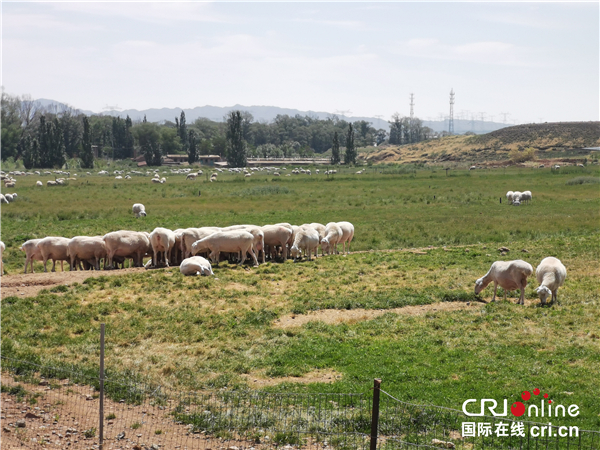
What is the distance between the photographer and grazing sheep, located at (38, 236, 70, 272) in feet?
78.2

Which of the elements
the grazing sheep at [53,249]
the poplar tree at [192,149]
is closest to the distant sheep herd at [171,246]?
the grazing sheep at [53,249]

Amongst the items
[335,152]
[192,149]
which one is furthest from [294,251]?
[192,149]

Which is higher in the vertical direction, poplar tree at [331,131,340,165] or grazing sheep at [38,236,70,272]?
poplar tree at [331,131,340,165]

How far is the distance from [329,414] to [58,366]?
633 centimetres

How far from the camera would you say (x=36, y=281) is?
67.0 feet

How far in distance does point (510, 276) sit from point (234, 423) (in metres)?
11.1

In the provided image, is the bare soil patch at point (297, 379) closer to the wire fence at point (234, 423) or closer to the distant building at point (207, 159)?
the wire fence at point (234, 423)

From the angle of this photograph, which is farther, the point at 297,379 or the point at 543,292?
the point at 543,292

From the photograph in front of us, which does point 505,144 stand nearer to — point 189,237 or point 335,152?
point 335,152

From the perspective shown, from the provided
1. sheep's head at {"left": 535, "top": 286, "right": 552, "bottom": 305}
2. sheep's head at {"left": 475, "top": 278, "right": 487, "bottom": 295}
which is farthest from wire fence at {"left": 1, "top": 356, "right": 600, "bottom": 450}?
sheep's head at {"left": 475, "top": 278, "right": 487, "bottom": 295}

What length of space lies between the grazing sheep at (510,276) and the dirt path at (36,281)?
13.4 metres

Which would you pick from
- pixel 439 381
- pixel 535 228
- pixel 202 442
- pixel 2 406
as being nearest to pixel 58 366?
pixel 2 406

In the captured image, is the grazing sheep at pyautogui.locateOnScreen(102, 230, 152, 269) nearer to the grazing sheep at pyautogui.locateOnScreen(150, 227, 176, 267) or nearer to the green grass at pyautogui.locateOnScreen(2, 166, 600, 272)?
the grazing sheep at pyautogui.locateOnScreen(150, 227, 176, 267)

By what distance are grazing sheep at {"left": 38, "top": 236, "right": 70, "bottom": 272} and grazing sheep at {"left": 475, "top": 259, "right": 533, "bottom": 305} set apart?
53.9 ft
